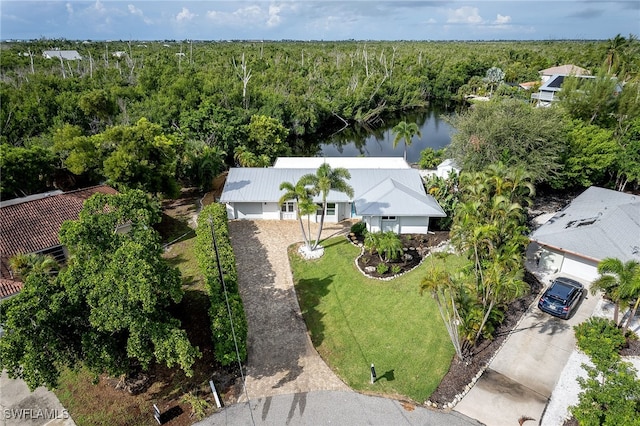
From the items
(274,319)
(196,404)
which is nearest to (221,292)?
(274,319)

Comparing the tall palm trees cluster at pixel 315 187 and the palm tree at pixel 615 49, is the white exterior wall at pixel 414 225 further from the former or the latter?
the palm tree at pixel 615 49

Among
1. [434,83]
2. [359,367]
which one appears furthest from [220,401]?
[434,83]

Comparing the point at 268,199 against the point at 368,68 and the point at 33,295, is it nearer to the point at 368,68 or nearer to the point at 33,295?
the point at 33,295

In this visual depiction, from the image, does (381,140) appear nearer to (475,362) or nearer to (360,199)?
(360,199)

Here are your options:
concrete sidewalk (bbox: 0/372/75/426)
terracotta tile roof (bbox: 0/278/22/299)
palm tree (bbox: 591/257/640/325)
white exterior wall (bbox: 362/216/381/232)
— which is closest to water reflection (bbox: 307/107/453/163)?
white exterior wall (bbox: 362/216/381/232)

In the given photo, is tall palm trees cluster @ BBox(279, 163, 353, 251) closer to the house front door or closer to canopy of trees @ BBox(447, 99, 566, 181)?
the house front door

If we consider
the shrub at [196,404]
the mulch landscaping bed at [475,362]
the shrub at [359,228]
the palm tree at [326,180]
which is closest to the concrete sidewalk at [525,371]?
the mulch landscaping bed at [475,362]
